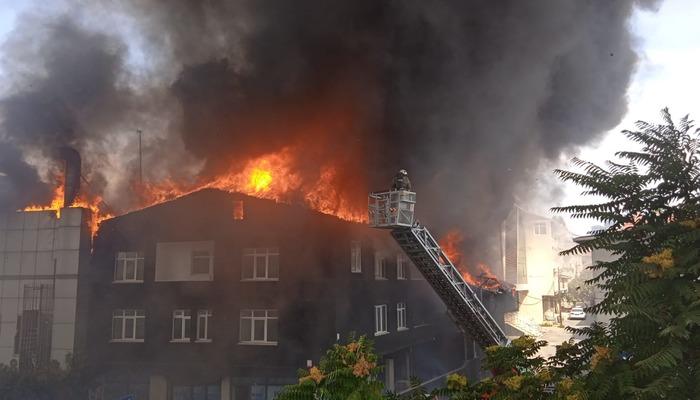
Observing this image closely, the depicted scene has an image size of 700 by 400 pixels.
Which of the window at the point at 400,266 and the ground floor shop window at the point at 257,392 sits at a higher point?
the window at the point at 400,266

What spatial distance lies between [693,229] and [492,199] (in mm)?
22573

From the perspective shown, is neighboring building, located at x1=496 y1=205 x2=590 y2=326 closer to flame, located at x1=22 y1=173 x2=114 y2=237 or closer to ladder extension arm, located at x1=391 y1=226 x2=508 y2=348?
ladder extension arm, located at x1=391 y1=226 x2=508 y2=348

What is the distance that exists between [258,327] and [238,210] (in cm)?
474

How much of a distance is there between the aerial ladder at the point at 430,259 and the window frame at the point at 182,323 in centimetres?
1010

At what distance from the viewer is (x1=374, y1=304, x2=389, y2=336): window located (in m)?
21.8

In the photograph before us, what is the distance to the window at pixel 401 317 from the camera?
2375cm

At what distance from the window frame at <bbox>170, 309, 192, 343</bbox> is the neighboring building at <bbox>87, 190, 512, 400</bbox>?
0.04 meters

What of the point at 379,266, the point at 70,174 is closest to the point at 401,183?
the point at 379,266

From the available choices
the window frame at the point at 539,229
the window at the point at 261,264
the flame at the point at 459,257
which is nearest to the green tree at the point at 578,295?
the window frame at the point at 539,229

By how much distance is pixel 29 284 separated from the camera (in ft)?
73.5

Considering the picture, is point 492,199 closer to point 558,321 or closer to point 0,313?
point 0,313

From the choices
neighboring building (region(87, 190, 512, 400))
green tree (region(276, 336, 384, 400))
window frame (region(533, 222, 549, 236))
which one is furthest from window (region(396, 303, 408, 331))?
window frame (region(533, 222, 549, 236))

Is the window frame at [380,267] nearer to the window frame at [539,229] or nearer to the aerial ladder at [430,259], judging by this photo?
the aerial ladder at [430,259]

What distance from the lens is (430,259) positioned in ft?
52.5
